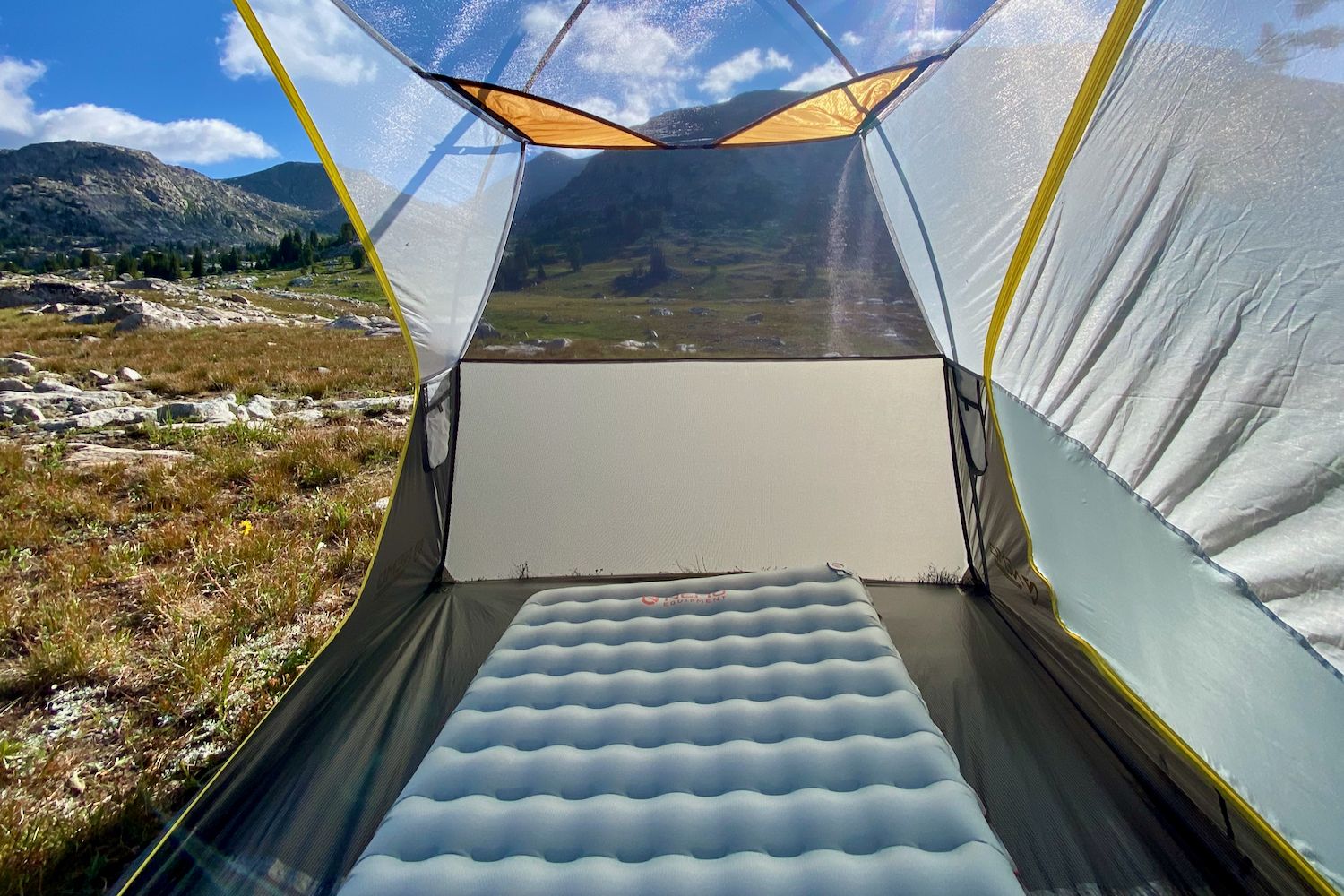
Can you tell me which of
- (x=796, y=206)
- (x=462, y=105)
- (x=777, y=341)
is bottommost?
(x=777, y=341)

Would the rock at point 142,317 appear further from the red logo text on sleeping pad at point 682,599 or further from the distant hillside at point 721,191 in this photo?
the red logo text on sleeping pad at point 682,599

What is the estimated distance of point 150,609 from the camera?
298 cm

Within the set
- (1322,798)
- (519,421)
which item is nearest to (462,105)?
(519,421)

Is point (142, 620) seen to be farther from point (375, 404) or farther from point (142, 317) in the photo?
point (142, 317)

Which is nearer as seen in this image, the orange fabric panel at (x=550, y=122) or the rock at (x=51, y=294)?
the orange fabric panel at (x=550, y=122)

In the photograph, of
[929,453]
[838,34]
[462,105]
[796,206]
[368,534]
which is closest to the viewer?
[838,34]

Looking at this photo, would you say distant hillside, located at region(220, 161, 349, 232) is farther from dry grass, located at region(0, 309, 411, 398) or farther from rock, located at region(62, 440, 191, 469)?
rock, located at region(62, 440, 191, 469)

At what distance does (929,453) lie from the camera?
3.17 m

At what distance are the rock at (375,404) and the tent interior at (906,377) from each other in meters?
3.73

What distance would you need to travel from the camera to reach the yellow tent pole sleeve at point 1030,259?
1.49 m

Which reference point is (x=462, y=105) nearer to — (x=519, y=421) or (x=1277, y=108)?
(x=519, y=421)

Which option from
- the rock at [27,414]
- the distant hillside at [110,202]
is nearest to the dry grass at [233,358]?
the rock at [27,414]

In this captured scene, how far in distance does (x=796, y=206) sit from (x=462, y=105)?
4.31 ft

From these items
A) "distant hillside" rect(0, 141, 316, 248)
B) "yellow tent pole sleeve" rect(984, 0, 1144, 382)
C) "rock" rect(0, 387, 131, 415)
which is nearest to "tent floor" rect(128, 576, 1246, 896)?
"yellow tent pole sleeve" rect(984, 0, 1144, 382)
